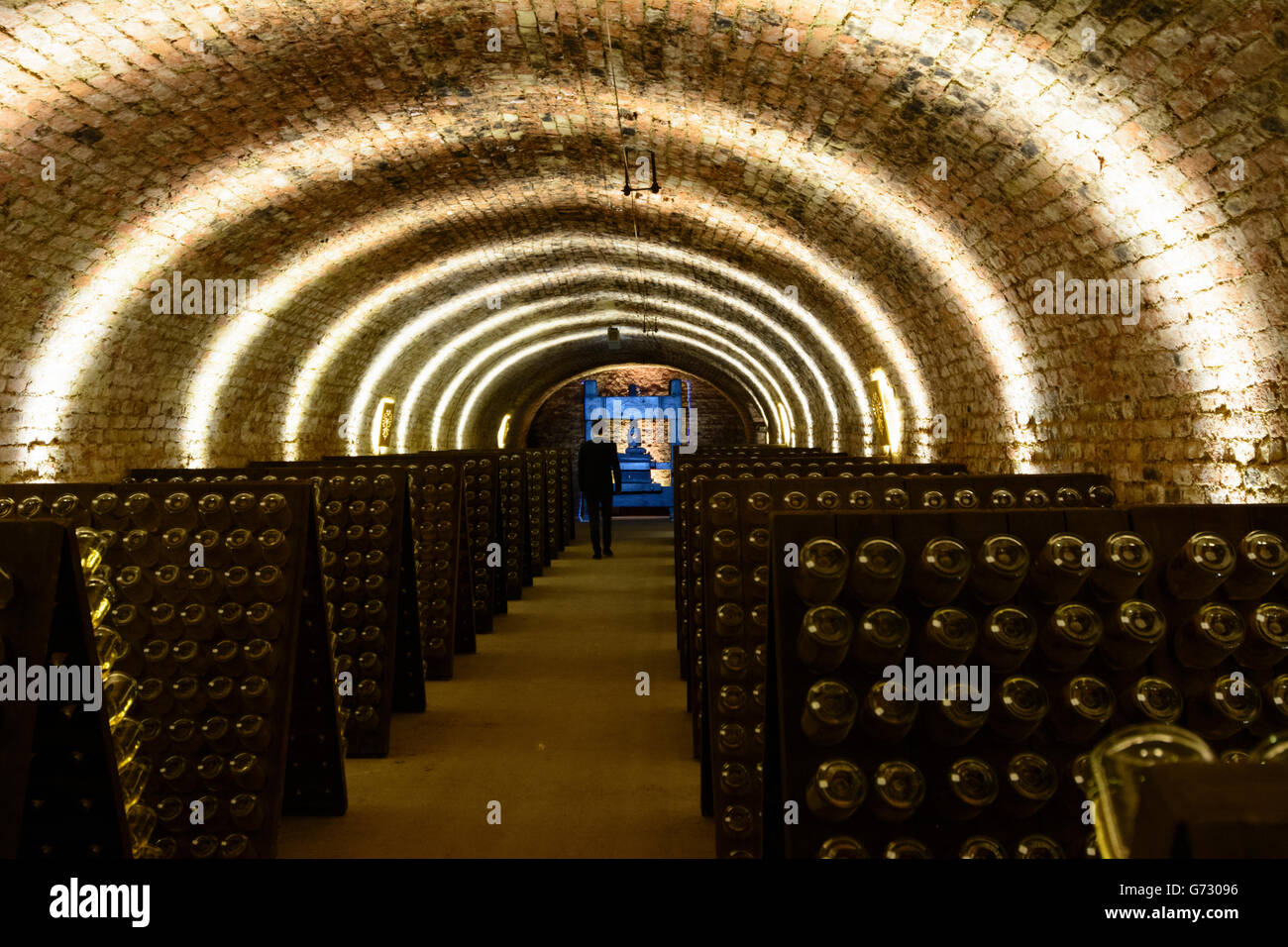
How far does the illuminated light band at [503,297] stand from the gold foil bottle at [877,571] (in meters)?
13.2

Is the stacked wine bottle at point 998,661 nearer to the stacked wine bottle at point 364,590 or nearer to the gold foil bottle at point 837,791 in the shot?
the gold foil bottle at point 837,791

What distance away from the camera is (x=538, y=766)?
228 inches

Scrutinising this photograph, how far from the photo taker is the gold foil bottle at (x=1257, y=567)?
2707 mm

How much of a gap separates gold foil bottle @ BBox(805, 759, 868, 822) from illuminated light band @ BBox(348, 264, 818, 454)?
44.0 ft

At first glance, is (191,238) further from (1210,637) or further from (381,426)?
(381,426)

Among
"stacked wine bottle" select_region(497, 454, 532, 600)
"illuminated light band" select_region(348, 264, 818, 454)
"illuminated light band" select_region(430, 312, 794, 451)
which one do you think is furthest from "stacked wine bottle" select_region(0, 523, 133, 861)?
"illuminated light band" select_region(430, 312, 794, 451)

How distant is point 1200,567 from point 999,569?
0.49 meters

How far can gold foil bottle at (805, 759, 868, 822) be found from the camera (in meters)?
2.44

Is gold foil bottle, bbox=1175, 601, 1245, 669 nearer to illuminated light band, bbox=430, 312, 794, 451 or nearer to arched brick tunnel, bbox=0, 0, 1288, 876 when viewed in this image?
arched brick tunnel, bbox=0, 0, 1288, 876

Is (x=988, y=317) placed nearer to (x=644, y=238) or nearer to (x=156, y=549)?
(x=644, y=238)

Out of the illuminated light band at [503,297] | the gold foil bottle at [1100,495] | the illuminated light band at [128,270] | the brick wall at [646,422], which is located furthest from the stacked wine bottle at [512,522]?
the brick wall at [646,422]

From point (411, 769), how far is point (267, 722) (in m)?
1.68

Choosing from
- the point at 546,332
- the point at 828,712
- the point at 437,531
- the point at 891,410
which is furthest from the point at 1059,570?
the point at 546,332
